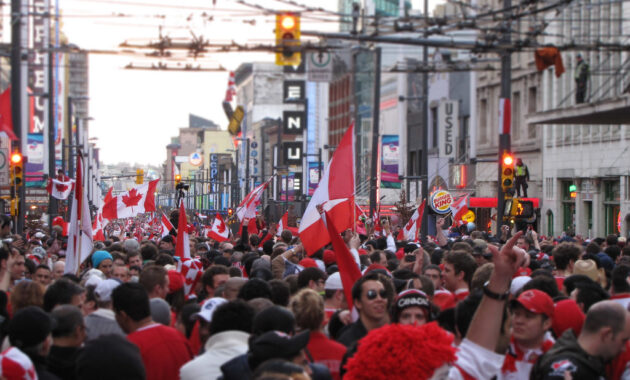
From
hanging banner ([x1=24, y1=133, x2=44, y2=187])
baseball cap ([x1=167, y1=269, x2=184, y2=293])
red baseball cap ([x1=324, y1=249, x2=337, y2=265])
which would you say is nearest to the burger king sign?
red baseball cap ([x1=324, y1=249, x2=337, y2=265])

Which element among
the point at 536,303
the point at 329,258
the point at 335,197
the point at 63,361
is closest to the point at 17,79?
the point at 335,197

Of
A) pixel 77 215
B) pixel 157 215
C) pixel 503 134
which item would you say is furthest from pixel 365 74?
pixel 77 215

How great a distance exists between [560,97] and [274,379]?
44436mm

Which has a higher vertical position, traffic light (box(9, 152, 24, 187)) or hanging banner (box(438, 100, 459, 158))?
hanging banner (box(438, 100, 459, 158))

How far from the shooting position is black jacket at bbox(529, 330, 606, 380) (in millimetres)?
5961

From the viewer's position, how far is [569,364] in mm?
5965

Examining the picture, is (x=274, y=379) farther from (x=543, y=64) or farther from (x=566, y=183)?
(x=566, y=183)

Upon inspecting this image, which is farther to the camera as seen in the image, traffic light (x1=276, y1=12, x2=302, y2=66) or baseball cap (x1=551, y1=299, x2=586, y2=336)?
traffic light (x1=276, y1=12, x2=302, y2=66)

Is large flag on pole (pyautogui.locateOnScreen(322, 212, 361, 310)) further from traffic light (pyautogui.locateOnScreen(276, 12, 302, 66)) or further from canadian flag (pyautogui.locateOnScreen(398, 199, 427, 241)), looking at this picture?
canadian flag (pyautogui.locateOnScreen(398, 199, 427, 241))

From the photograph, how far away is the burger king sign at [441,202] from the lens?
25.5m

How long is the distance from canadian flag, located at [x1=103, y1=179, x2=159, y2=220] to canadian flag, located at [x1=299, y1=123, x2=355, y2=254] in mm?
13858

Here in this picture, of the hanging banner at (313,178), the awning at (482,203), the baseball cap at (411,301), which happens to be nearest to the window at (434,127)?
the hanging banner at (313,178)

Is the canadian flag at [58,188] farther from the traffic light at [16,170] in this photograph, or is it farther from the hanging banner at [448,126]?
the hanging banner at [448,126]

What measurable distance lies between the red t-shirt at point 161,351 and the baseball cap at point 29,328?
59 cm
